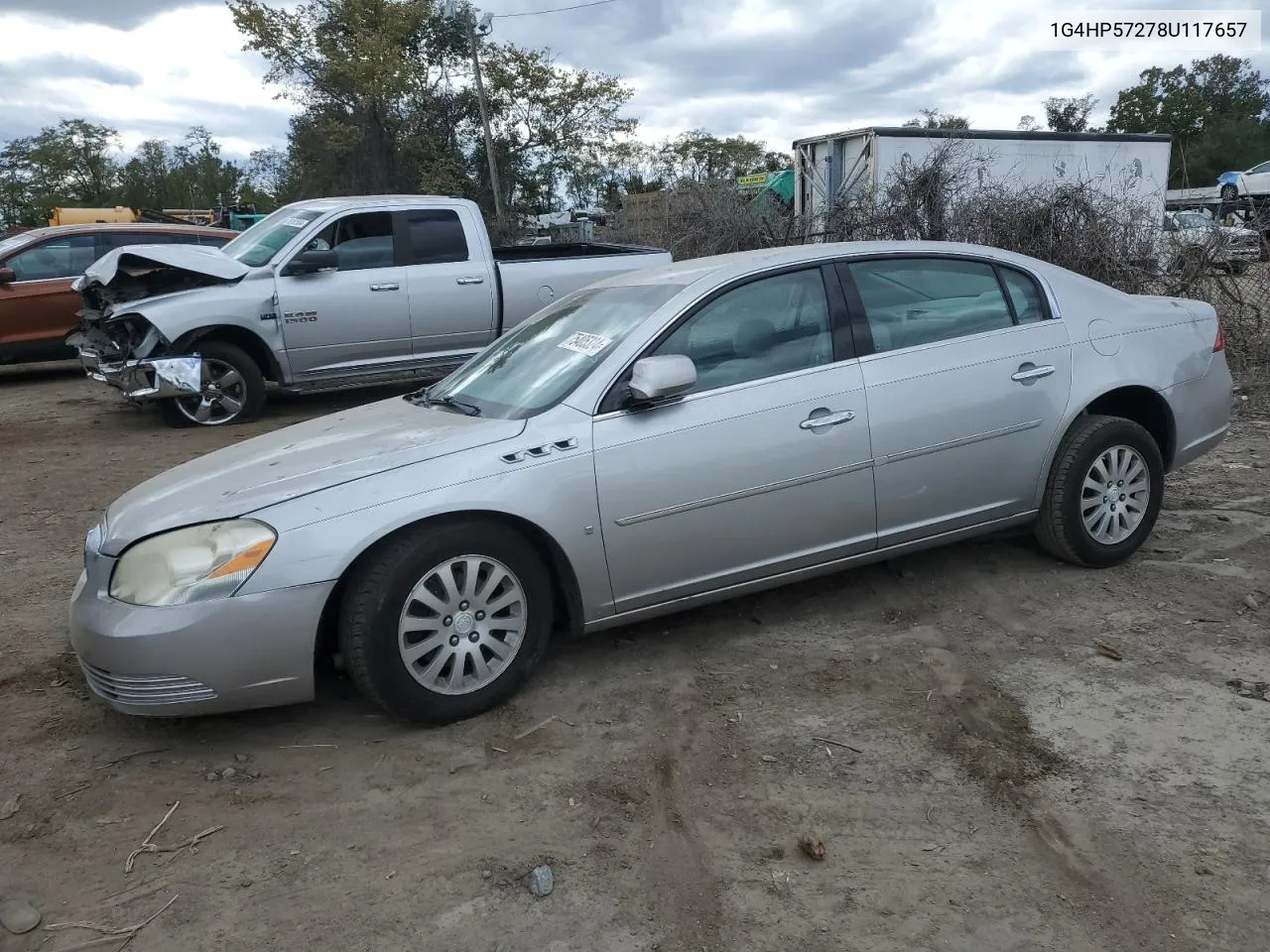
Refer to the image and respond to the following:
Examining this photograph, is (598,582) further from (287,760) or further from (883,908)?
(883,908)

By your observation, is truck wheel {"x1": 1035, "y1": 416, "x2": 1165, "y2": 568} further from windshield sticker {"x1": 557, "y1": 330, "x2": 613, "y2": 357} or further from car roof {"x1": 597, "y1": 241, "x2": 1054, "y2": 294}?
windshield sticker {"x1": 557, "y1": 330, "x2": 613, "y2": 357}

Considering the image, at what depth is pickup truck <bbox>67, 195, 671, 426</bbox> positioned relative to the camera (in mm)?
8500

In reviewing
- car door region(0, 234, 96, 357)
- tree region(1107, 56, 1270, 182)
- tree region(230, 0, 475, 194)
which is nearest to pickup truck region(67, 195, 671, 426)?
car door region(0, 234, 96, 357)

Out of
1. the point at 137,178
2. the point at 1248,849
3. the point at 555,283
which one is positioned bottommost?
the point at 1248,849

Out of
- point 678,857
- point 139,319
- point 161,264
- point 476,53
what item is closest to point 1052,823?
point 678,857

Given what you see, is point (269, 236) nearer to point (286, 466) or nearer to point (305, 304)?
point (305, 304)

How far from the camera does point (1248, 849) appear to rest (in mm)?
2668

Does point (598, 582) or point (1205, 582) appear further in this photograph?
point (1205, 582)

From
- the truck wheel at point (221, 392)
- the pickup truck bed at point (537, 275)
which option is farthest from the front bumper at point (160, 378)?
the pickup truck bed at point (537, 275)

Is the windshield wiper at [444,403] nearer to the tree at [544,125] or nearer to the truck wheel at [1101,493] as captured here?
the truck wheel at [1101,493]

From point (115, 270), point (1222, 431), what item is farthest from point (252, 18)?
point (1222, 431)

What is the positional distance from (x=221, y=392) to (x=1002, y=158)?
1167cm

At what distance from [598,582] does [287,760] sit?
1210 mm

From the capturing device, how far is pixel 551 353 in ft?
13.8
